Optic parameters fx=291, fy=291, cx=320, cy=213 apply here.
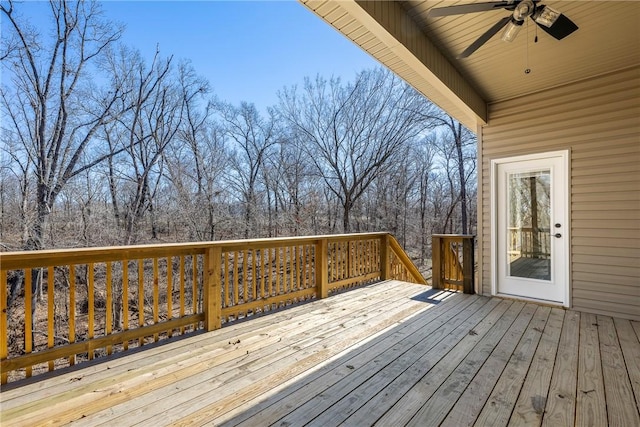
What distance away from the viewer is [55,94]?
7727mm

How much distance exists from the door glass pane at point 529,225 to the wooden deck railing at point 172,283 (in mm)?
1864

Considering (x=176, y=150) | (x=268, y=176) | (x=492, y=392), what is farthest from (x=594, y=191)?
(x=176, y=150)

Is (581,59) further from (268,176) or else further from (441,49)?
(268,176)

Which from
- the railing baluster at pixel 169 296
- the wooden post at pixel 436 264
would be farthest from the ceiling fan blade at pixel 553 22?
the railing baluster at pixel 169 296

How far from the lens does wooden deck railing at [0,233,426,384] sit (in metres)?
2.04

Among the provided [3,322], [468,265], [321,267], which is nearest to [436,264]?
[468,265]

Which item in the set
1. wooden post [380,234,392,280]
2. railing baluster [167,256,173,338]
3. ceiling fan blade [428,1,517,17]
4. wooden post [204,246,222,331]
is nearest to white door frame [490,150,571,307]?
wooden post [380,234,392,280]

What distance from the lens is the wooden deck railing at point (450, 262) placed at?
14.2 feet

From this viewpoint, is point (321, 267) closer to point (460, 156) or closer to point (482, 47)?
point (482, 47)

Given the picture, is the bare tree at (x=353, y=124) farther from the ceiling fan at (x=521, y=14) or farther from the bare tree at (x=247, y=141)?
the ceiling fan at (x=521, y=14)

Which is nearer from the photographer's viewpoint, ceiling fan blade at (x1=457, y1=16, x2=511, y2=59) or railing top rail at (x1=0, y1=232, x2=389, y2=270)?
railing top rail at (x1=0, y1=232, x2=389, y2=270)

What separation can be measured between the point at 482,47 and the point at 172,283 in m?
4.26

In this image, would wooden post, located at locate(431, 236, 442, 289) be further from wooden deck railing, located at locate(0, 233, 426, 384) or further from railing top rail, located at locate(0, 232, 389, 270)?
railing top rail, located at locate(0, 232, 389, 270)

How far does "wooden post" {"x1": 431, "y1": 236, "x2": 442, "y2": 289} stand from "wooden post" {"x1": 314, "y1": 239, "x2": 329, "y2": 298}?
5.84ft
